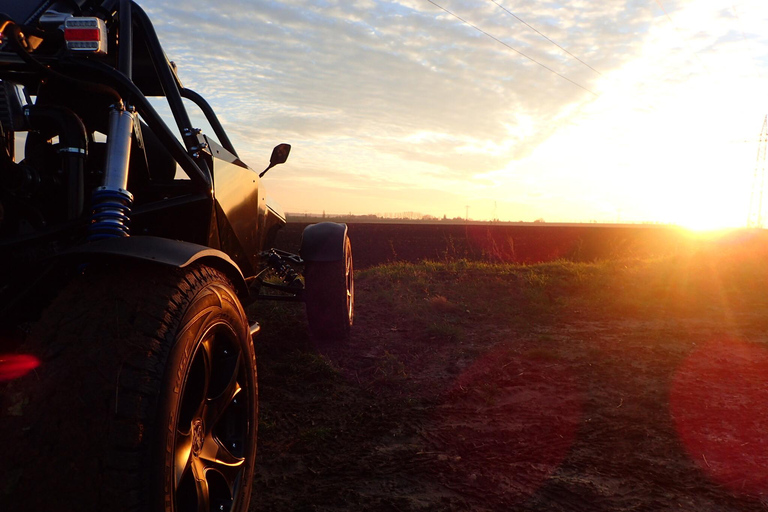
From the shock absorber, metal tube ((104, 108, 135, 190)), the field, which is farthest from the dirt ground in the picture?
metal tube ((104, 108, 135, 190))

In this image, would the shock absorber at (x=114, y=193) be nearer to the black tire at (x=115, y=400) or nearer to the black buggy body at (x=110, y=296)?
the black buggy body at (x=110, y=296)

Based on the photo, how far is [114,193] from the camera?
70.3 inches

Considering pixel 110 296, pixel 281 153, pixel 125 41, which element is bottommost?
pixel 110 296

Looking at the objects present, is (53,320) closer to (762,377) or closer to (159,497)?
(159,497)

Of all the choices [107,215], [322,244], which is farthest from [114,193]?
[322,244]

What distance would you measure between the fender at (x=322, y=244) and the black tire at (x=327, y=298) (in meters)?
0.05

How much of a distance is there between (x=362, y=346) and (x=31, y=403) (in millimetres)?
3919

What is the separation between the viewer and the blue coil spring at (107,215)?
1.75 metres

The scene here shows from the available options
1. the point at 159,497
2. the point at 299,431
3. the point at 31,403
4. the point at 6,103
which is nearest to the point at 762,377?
the point at 299,431

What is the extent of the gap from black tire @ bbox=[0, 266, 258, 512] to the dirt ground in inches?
42.5

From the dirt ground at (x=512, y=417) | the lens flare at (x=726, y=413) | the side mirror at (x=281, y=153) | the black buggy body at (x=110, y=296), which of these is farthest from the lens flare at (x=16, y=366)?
the side mirror at (x=281, y=153)

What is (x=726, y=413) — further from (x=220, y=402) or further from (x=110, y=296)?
(x=110, y=296)

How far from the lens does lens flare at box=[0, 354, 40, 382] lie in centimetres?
132

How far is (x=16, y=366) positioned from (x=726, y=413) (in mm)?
3751
